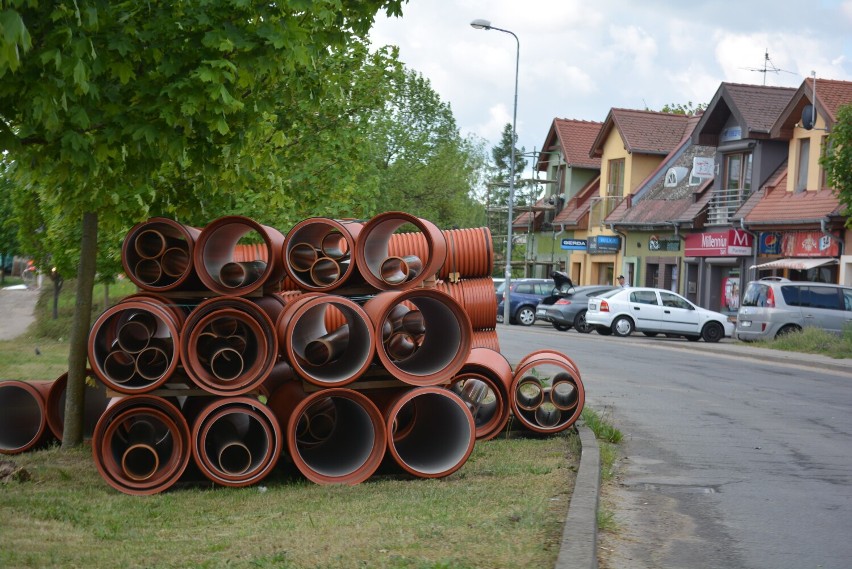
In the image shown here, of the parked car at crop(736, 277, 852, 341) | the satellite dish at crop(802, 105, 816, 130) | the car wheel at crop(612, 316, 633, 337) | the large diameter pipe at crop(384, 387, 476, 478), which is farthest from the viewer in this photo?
the satellite dish at crop(802, 105, 816, 130)

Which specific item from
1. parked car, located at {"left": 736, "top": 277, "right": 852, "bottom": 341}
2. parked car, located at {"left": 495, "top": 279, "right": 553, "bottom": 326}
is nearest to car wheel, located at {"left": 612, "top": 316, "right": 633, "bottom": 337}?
parked car, located at {"left": 736, "top": 277, "right": 852, "bottom": 341}

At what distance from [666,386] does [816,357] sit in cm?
943

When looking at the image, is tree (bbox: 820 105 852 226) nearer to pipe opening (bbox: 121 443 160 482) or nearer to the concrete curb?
the concrete curb

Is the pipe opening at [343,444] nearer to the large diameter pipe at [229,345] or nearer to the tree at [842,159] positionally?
the large diameter pipe at [229,345]

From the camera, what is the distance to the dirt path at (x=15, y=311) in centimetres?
3381

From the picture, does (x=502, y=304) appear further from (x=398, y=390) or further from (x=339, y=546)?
(x=339, y=546)

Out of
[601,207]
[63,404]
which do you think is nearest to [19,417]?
[63,404]

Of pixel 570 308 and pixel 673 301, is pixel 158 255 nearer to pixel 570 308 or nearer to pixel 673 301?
pixel 673 301

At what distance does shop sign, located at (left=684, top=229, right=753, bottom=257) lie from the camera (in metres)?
41.6

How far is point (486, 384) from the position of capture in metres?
11.4

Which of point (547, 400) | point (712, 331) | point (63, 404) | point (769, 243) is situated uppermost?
point (769, 243)

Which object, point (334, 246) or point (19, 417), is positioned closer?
point (334, 246)

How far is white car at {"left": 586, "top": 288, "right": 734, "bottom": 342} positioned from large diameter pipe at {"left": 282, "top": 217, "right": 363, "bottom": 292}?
27890 mm

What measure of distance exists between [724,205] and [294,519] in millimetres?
38502
